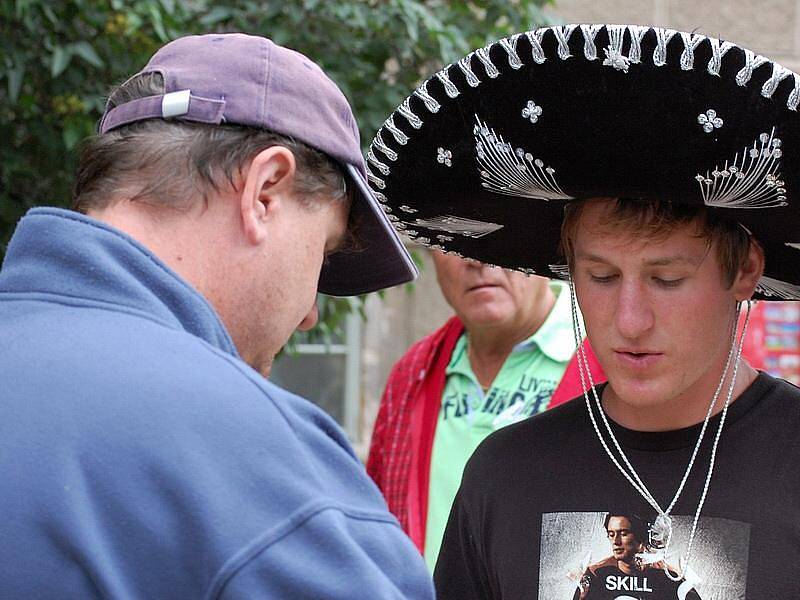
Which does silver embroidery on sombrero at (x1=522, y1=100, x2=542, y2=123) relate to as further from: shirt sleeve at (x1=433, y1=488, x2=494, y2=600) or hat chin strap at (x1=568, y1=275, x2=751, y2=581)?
shirt sleeve at (x1=433, y1=488, x2=494, y2=600)

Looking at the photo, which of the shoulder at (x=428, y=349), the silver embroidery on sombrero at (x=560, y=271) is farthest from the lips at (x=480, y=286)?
the silver embroidery on sombrero at (x=560, y=271)

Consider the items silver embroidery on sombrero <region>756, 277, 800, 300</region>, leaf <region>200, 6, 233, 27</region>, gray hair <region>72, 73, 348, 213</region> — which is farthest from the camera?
leaf <region>200, 6, 233, 27</region>

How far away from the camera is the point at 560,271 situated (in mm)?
2363

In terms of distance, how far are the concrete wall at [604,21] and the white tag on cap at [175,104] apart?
443 centimetres

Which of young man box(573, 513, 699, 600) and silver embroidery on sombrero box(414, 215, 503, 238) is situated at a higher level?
silver embroidery on sombrero box(414, 215, 503, 238)

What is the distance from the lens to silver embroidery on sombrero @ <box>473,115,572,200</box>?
1.88 meters

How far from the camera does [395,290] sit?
621cm

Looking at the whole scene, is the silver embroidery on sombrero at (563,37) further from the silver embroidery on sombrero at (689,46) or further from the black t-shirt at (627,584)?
the black t-shirt at (627,584)

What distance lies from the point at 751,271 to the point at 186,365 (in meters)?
1.16

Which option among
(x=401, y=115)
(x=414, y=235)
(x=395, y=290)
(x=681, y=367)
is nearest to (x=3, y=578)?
(x=401, y=115)

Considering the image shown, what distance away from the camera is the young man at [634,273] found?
5.54 ft

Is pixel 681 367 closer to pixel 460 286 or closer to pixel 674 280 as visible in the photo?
pixel 674 280

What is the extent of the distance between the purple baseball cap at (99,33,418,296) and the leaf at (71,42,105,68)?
78.5 inches

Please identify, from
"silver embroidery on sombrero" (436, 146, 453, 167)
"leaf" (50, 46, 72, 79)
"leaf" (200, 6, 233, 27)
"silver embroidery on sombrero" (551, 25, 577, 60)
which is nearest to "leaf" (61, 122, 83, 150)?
"leaf" (50, 46, 72, 79)
